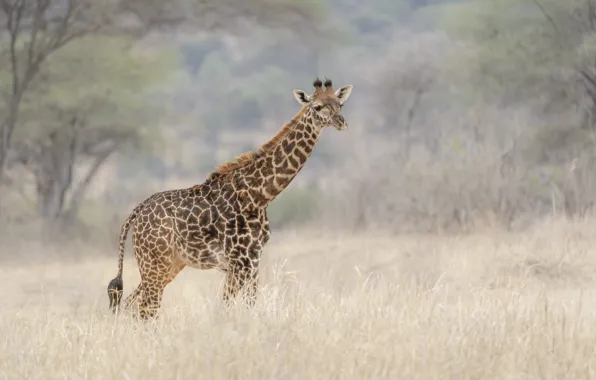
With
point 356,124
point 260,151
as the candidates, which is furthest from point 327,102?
point 356,124

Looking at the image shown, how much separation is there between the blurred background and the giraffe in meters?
8.61

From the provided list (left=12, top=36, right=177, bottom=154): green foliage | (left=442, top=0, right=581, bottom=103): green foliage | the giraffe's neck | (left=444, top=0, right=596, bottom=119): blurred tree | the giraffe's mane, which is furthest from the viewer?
(left=442, top=0, right=581, bottom=103): green foliage

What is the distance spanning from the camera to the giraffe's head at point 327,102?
6.72 metres

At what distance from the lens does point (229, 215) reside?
274 inches

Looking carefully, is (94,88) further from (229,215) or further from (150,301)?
(229,215)

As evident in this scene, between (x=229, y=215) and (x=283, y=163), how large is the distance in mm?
455

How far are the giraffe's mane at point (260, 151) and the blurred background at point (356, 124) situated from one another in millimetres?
8542

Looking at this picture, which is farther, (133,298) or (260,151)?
(133,298)

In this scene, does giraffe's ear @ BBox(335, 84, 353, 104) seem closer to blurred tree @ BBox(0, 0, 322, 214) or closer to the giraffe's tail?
the giraffe's tail

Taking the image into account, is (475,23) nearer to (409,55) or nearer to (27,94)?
(409,55)

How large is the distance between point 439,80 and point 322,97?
19.0m

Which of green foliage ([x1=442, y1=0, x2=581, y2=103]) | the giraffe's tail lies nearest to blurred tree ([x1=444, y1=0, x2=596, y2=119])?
green foliage ([x1=442, y1=0, x2=581, y2=103])

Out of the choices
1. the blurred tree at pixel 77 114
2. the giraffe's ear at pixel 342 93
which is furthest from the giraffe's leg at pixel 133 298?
the blurred tree at pixel 77 114

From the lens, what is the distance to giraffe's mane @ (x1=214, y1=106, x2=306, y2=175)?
23.2ft
